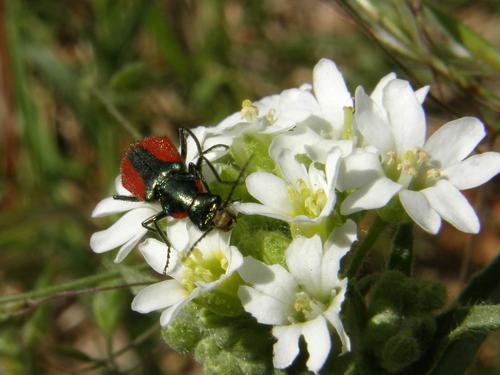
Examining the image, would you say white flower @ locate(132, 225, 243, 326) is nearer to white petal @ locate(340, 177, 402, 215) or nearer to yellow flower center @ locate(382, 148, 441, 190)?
white petal @ locate(340, 177, 402, 215)

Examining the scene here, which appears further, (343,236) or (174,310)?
(343,236)

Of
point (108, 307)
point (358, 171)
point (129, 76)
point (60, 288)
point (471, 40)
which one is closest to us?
point (358, 171)

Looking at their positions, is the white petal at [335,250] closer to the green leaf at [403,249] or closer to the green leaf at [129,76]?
the green leaf at [403,249]

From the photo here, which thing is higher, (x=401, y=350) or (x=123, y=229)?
(x=123, y=229)

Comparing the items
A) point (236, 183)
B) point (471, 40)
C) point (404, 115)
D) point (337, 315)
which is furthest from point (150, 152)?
point (471, 40)

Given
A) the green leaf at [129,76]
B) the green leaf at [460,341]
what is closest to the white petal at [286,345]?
the green leaf at [460,341]

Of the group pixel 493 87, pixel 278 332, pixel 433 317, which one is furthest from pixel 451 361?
pixel 493 87

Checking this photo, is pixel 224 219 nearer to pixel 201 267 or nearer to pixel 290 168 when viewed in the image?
pixel 201 267

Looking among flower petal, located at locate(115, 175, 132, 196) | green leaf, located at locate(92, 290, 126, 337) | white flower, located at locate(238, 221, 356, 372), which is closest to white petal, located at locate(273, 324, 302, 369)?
white flower, located at locate(238, 221, 356, 372)
